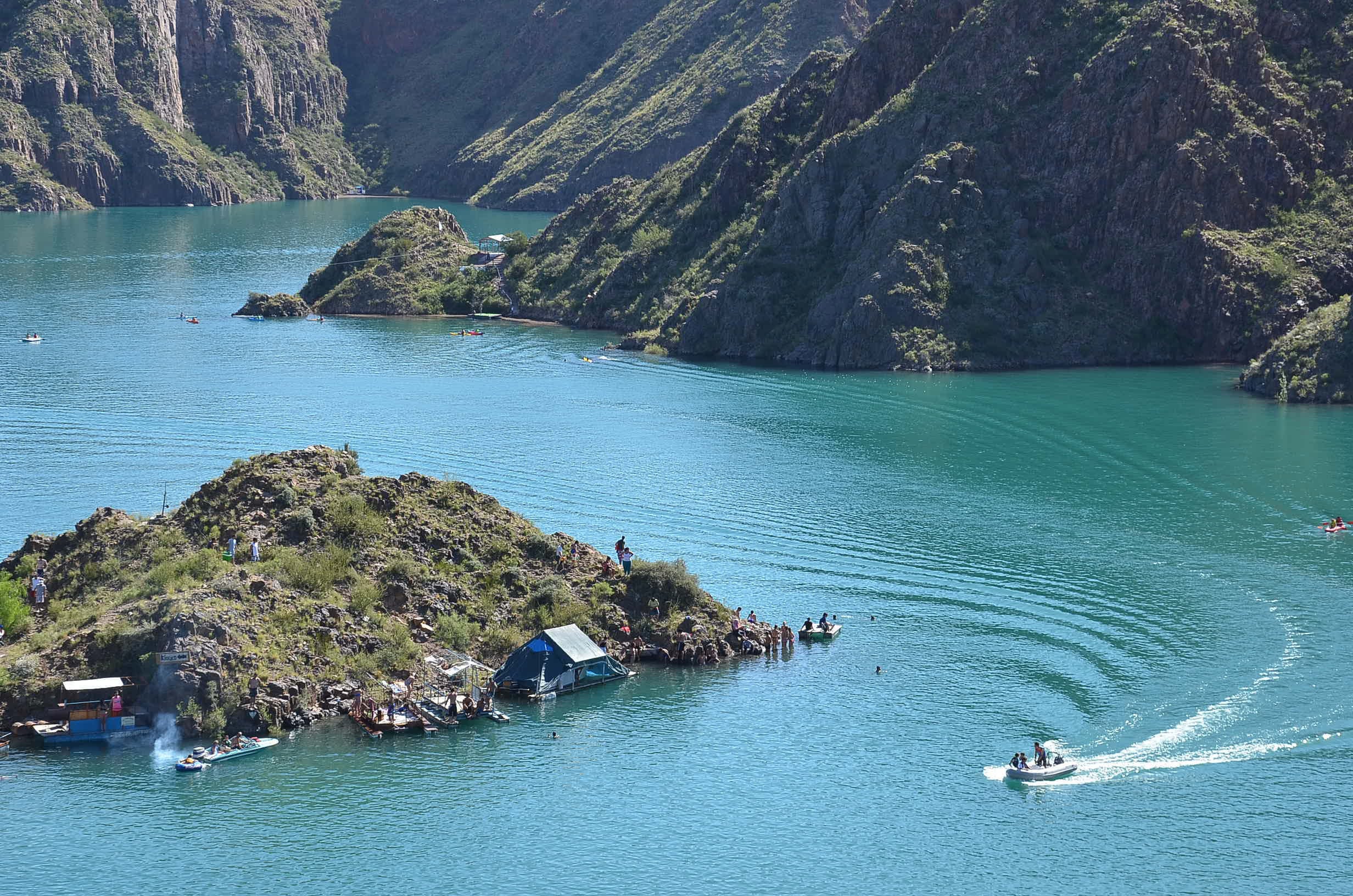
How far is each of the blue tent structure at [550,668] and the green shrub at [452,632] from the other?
2166mm

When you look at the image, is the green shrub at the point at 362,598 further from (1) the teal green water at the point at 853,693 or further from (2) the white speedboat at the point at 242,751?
(2) the white speedboat at the point at 242,751

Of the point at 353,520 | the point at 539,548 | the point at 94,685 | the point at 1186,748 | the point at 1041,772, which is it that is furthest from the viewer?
the point at 539,548

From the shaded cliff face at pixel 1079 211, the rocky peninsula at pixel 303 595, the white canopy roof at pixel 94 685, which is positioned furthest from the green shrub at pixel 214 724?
the shaded cliff face at pixel 1079 211


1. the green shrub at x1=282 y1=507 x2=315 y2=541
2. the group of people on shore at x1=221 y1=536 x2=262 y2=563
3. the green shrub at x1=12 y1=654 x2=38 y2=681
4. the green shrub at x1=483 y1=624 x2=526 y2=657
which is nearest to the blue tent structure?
the green shrub at x1=483 y1=624 x2=526 y2=657

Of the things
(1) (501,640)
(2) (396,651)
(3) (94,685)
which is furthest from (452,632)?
(3) (94,685)

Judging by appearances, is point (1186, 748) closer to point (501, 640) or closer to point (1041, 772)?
point (1041, 772)

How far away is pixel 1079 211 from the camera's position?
189375 millimetres

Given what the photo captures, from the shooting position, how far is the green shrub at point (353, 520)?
8712 cm

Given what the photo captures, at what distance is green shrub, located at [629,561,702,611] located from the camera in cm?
8950

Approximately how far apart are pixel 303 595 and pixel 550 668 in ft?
38.9

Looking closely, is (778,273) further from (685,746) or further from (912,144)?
(685,746)

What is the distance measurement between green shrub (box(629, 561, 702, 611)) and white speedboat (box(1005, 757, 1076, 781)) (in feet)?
68.5

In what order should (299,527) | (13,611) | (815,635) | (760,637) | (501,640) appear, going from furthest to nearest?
(815,635)
(760,637)
(299,527)
(501,640)
(13,611)

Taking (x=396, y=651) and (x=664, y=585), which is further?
(x=664, y=585)
